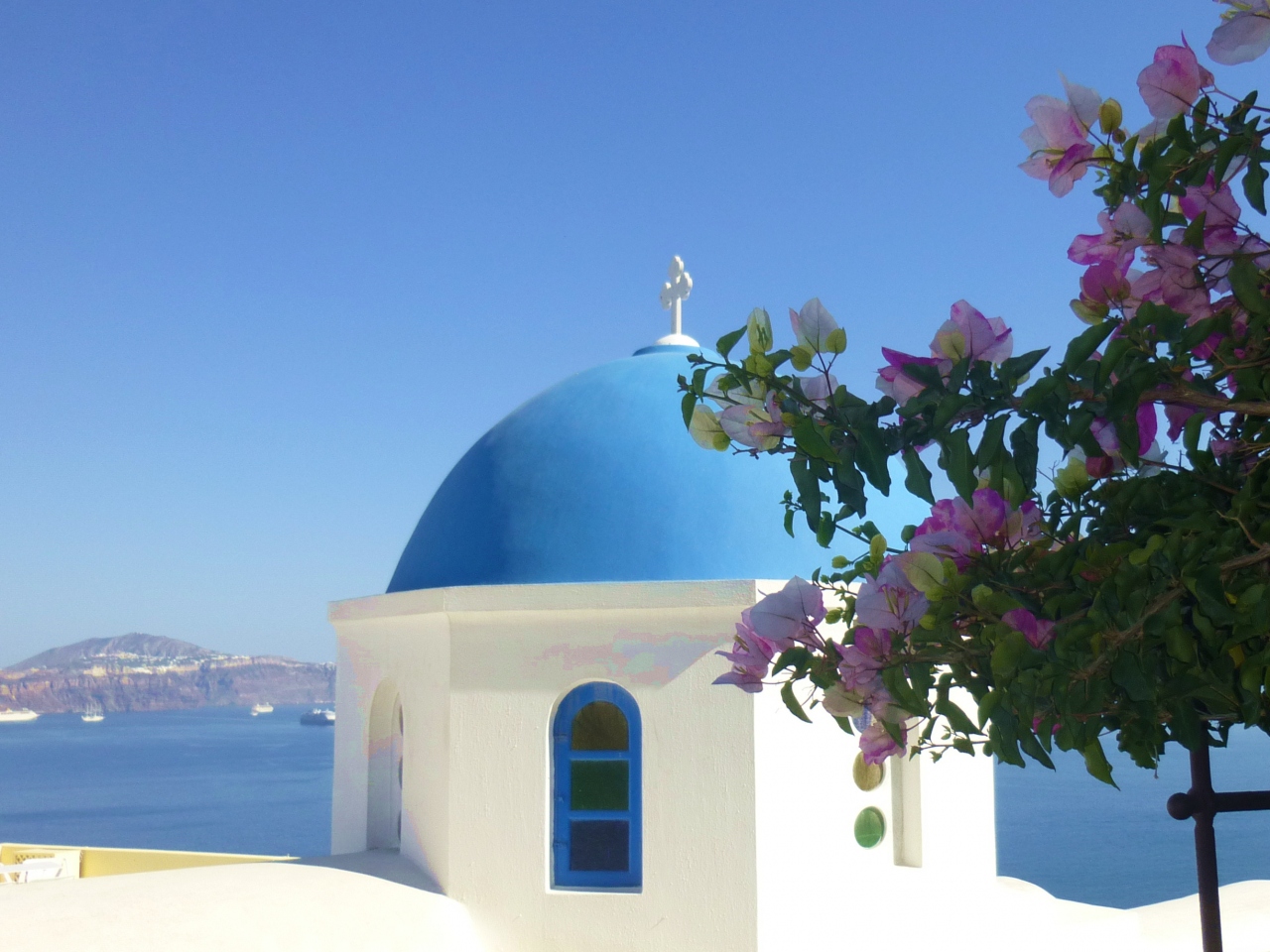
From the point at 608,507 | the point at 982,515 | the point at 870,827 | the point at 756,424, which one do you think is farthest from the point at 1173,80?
the point at 870,827

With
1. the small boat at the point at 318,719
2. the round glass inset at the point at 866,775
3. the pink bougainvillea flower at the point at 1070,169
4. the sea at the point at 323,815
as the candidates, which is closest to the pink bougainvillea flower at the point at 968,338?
the pink bougainvillea flower at the point at 1070,169

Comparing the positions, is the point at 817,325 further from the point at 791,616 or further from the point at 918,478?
the point at 791,616

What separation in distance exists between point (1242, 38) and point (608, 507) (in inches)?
237

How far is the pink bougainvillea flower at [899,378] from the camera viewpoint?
1623 millimetres

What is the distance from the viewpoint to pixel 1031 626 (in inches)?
63.8

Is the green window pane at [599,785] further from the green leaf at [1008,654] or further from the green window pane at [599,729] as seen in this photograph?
the green leaf at [1008,654]

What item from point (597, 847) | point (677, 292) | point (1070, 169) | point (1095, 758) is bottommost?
point (597, 847)

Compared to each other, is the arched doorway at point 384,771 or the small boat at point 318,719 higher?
the small boat at point 318,719

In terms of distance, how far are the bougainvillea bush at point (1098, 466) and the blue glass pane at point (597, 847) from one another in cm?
567

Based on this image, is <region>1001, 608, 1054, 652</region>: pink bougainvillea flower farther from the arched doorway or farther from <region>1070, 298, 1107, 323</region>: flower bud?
the arched doorway

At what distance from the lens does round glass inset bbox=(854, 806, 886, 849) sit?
7281mm

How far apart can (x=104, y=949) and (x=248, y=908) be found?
844mm

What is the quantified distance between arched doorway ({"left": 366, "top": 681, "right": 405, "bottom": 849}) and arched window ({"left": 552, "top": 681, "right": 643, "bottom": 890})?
1874mm

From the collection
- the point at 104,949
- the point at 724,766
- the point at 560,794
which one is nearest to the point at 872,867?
the point at 724,766
